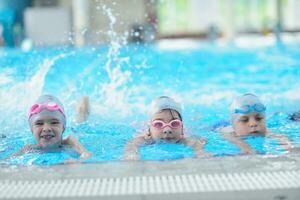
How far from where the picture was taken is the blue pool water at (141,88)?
577 cm

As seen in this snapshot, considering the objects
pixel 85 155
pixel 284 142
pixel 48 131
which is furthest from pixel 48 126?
pixel 284 142

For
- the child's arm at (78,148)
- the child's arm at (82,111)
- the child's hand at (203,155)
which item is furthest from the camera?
the child's arm at (82,111)

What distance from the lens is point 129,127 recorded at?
6.89 metres

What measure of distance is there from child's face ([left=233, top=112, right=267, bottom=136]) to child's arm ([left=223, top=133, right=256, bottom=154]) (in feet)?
0.30

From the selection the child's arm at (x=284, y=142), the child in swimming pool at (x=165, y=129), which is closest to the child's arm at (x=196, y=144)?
the child in swimming pool at (x=165, y=129)

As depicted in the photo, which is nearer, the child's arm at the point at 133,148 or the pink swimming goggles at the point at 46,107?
the child's arm at the point at 133,148

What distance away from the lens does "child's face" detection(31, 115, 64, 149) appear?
528cm

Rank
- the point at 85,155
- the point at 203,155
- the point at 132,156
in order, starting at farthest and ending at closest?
the point at 85,155 → the point at 132,156 → the point at 203,155

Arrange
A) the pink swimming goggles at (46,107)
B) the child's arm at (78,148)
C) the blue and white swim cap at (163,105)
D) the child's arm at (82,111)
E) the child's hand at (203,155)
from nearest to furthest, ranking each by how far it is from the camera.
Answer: the child's hand at (203,155) < the child's arm at (78,148) < the pink swimming goggles at (46,107) < the blue and white swim cap at (163,105) < the child's arm at (82,111)

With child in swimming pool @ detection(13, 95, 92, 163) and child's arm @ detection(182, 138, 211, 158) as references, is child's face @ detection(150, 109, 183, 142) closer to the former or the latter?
child's arm @ detection(182, 138, 211, 158)

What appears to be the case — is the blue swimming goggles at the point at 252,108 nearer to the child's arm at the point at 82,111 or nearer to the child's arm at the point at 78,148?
the child's arm at the point at 78,148

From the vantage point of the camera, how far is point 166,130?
5.34 m

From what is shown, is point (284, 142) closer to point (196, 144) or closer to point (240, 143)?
point (240, 143)

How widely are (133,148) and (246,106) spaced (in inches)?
46.5
